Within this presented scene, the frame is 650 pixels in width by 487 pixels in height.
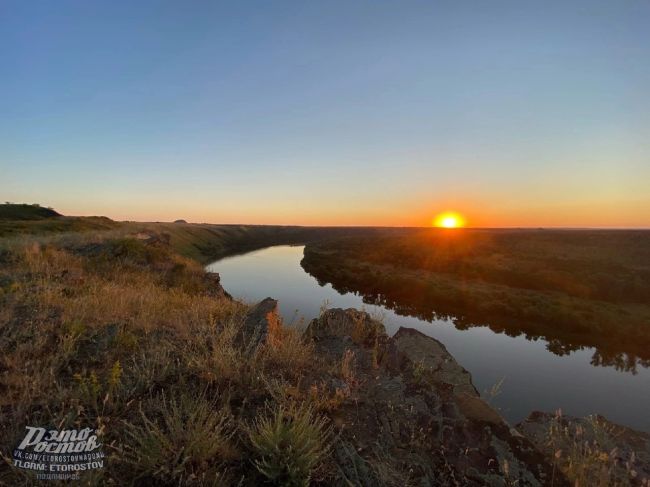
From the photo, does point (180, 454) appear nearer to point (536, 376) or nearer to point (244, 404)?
point (244, 404)

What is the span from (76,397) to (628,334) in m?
26.6

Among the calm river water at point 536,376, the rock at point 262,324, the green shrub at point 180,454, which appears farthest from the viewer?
the calm river water at point 536,376

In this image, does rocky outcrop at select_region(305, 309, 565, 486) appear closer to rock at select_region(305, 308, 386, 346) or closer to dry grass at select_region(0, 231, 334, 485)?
dry grass at select_region(0, 231, 334, 485)

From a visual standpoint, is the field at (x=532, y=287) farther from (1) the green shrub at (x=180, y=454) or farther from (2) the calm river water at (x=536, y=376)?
(1) the green shrub at (x=180, y=454)

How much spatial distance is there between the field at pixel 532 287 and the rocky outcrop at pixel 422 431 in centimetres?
1582

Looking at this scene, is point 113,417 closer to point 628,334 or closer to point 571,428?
point 571,428

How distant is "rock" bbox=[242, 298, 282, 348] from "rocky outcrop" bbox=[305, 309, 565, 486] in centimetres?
121

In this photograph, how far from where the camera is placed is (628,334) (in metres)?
19.9

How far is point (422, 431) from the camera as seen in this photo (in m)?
4.20

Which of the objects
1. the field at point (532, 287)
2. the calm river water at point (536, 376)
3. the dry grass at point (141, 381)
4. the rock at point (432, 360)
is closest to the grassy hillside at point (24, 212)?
the field at point (532, 287)

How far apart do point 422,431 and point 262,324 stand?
3602 millimetres

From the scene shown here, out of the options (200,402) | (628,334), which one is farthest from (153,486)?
(628,334)

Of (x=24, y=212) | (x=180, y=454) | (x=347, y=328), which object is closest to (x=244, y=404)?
(x=180, y=454)

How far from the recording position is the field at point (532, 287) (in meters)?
20.3
